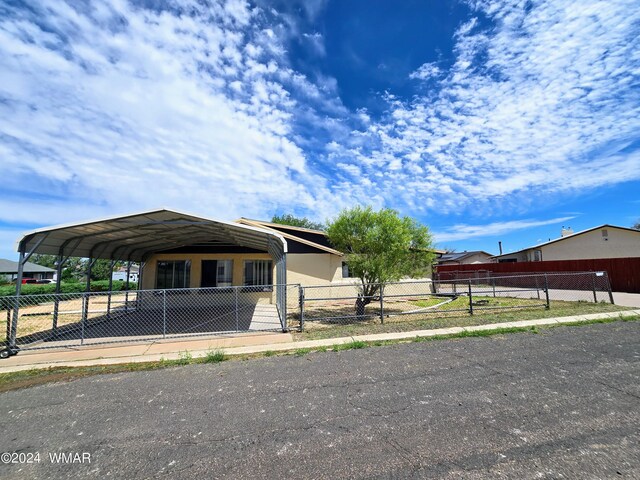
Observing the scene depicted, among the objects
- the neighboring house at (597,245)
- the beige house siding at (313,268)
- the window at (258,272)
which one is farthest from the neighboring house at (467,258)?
the window at (258,272)

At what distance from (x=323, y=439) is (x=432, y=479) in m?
1.17

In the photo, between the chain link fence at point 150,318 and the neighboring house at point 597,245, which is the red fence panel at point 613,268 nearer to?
the neighboring house at point 597,245

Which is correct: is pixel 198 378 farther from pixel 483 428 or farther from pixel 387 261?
pixel 387 261

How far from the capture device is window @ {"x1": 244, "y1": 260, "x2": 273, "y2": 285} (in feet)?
54.7

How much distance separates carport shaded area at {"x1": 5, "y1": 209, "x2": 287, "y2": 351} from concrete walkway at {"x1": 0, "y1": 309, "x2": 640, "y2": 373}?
612mm

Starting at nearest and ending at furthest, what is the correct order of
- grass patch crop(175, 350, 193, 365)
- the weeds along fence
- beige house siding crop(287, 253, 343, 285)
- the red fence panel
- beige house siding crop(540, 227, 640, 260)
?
→ grass patch crop(175, 350, 193, 365)
the weeds along fence
beige house siding crop(287, 253, 343, 285)
the red fence panel
beige house siding crop(540, 227, 640, 260)

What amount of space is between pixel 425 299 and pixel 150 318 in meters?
14.8

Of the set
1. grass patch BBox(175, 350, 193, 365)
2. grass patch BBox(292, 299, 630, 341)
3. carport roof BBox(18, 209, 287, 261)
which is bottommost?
grass patch BBox(175, 350, 193, 365)

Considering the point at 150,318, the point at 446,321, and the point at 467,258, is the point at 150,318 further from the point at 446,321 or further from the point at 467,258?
the point at 467,258

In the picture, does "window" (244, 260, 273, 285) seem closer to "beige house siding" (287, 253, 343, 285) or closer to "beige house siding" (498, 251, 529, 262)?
"beige house siding" (287, 253, 343, 285)

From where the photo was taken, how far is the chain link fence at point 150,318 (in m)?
8.63

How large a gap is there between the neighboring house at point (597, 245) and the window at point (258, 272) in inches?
1157


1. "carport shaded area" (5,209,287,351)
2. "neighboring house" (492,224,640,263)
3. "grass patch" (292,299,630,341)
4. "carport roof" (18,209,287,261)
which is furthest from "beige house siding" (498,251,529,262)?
"carport roof" (18,209,287,261)

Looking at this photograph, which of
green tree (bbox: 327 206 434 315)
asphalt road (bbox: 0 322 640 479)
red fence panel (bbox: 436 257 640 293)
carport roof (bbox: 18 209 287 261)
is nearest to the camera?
asphalt road (bbox: 0 322 640 479)
